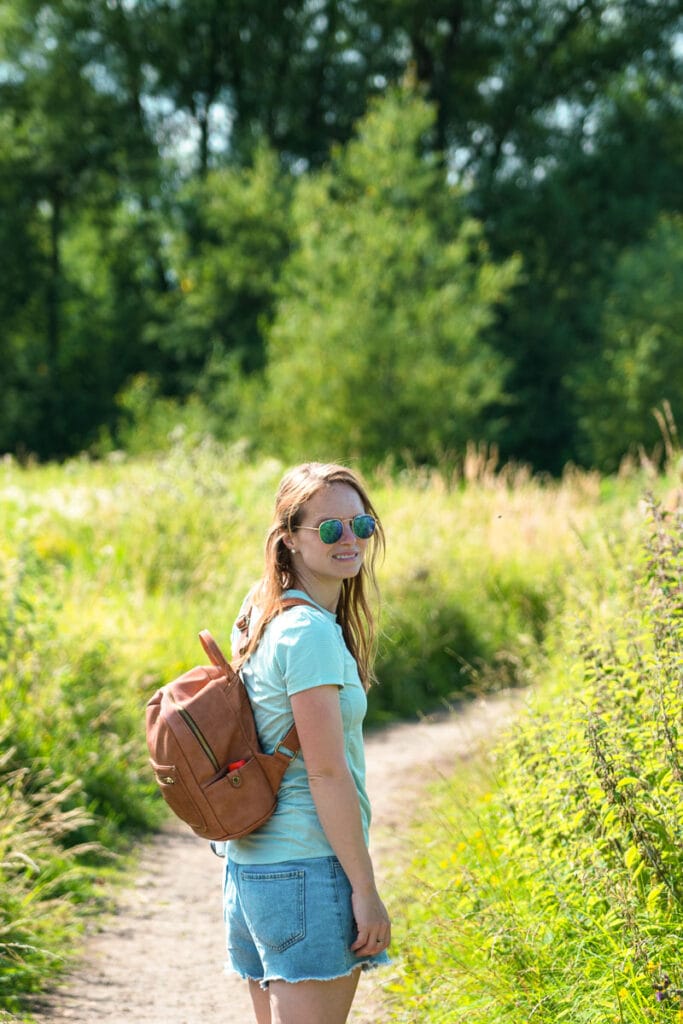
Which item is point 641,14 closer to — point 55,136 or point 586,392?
point 586,392

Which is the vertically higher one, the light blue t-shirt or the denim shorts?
the light blue t-shirt

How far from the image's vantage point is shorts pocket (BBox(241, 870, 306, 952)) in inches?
96.9

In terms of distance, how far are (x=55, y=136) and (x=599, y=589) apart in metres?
27.2

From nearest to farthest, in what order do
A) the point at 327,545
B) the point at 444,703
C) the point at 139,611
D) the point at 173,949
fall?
the point at 327,545 < the point at 173,949 < the point at 444,703 < the point at 139,611

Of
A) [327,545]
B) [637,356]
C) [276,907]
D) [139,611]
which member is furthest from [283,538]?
[637,356]

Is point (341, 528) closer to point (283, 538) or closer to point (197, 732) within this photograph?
point (283, 538)

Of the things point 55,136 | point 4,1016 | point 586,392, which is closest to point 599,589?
point 4,1016

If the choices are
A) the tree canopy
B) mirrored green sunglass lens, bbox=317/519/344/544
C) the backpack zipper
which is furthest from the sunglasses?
the tree canopy

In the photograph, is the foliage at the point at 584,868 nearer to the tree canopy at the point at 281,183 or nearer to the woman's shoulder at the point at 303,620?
the woman's shoulder at the point at 303,620

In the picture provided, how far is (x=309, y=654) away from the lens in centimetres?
247

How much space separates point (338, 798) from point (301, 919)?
10.0 inches

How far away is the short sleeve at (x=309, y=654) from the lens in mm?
2455

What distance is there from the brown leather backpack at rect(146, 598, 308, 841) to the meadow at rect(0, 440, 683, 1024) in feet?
3.54

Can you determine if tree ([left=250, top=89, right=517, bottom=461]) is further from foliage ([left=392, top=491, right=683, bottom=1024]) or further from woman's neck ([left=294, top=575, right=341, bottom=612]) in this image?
woman's neck ([left=294, top=575, right=341, bottom=612])
